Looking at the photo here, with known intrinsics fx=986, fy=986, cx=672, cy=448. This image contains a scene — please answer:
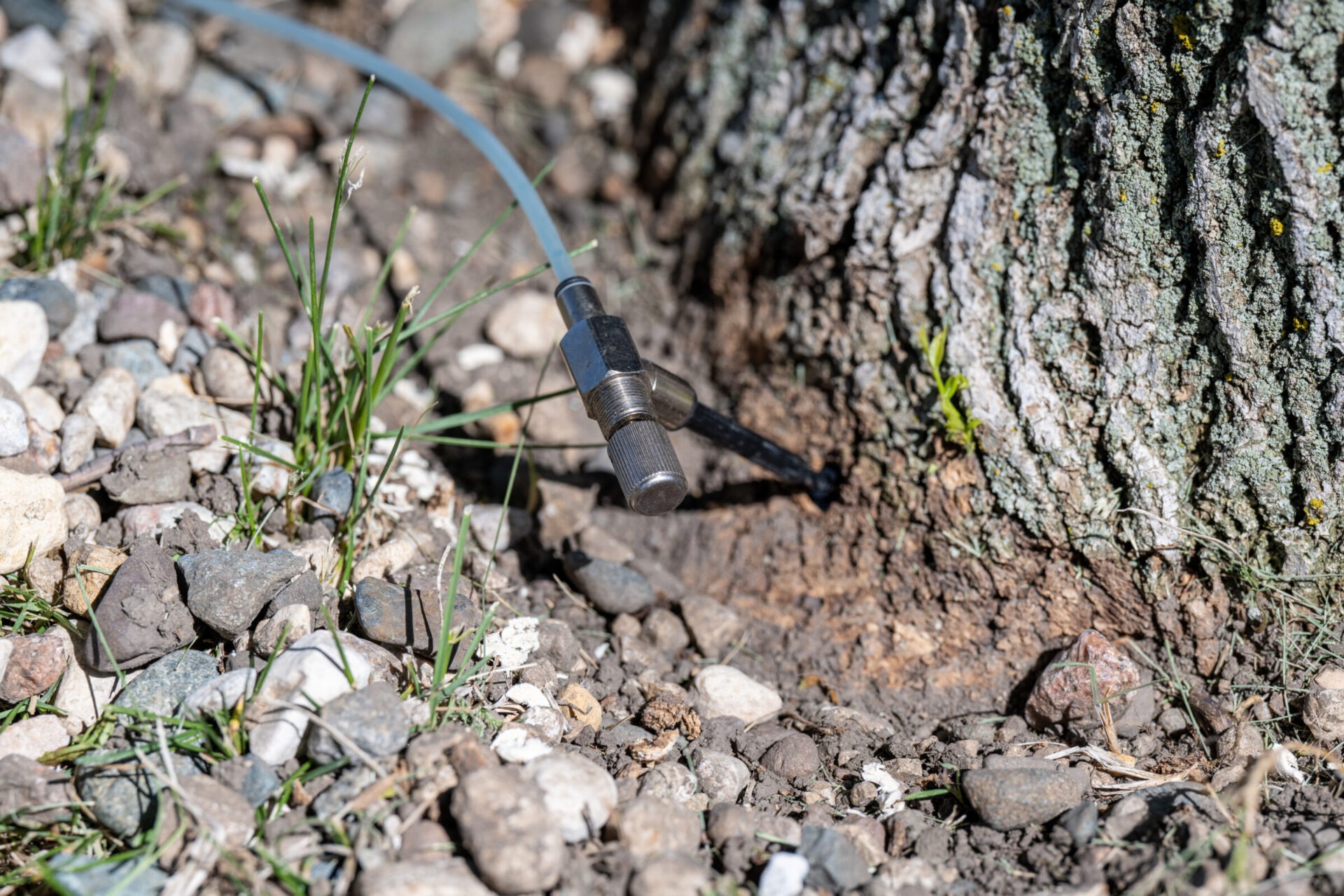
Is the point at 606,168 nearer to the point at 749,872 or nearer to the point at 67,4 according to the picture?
the point at 67,4

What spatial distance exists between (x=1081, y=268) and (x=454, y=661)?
1567 mm

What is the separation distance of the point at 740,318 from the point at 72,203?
181 centimetres

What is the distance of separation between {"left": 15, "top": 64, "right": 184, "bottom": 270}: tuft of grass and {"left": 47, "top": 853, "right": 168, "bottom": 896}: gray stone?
1624mm

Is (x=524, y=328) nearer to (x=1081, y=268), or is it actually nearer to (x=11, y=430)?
(x=11, y=430)

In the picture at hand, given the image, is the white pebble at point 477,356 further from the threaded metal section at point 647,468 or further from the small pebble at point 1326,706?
the small pebble at point 1326,706

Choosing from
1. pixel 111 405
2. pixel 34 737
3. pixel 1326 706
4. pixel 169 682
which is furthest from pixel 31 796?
pixel 1326 706

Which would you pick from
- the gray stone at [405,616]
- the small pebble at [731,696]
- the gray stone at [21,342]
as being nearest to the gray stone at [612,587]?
the small pebble at [731,696]

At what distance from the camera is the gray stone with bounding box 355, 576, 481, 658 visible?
197cm

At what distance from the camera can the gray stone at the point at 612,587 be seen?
2.33 metres

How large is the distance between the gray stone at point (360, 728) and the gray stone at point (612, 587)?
68 centimetres

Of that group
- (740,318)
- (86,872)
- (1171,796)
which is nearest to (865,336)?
(740,318)

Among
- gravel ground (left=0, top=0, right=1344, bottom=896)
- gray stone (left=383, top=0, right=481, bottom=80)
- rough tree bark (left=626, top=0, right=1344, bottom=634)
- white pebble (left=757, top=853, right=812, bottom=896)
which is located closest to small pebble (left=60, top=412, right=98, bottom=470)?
gravel ground (left=0, top=0, right=1344, bottom=896)

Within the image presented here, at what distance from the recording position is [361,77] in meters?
3.51

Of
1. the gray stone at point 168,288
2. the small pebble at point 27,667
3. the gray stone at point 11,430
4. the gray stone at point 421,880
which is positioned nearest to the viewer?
the gray stone at point 421,880
